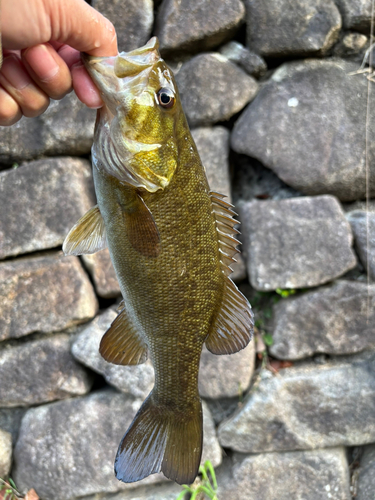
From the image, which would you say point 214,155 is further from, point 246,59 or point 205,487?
point 205,487

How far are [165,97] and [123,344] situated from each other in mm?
600

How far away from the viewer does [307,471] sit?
159cm

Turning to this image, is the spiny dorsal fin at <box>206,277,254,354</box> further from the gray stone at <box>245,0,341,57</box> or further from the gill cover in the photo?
the gray stone at <box>245,0,341,57</box>

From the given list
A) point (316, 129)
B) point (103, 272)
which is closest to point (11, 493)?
point (103, 272)

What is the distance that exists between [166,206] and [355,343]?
3.58ft

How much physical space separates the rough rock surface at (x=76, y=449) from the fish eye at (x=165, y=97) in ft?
4.02

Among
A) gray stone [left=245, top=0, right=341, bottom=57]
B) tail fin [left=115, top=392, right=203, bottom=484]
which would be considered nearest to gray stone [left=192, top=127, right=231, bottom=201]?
gray stone [left=245, top=0, right=341, bottom=57]

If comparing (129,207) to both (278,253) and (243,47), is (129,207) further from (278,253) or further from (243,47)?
(243,47)

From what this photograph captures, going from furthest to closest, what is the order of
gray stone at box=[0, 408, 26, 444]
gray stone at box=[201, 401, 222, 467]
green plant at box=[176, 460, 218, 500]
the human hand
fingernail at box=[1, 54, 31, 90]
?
gray stone at box=[0, 408, 26, 444], gray stone at box=[201, 401, 222, 467], green plant at box=[176, 460, 218, 500], fingernail at box=[1, 54, 31, 90], the human hand

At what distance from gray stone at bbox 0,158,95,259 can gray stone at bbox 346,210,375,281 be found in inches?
43.2

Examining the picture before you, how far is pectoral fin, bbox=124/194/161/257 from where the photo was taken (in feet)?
2.80

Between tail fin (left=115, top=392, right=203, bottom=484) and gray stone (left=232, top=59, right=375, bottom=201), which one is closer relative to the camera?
tail fin (left=115, top=392, right=203, bottom=484)

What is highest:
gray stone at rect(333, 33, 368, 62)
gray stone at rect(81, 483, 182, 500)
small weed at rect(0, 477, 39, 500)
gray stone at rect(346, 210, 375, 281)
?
gray stone at rect(333, 33, 368, 62)

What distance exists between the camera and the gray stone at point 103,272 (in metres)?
1.66
